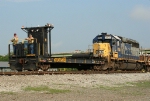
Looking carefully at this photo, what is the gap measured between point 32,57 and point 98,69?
6.99 meters

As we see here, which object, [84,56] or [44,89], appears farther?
[84,56]

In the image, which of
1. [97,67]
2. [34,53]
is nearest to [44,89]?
[34,53]

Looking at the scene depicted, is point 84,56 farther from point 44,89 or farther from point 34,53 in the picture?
point 44,89

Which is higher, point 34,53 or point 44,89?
point 34,53

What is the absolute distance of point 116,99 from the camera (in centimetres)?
993

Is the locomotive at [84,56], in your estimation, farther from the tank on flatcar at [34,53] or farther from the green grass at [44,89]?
the green grass at [44,89]

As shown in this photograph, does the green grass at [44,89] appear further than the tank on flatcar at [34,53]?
No

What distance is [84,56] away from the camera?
24.7 metres

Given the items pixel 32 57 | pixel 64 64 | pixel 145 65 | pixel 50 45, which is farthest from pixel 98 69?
pixel 145 65

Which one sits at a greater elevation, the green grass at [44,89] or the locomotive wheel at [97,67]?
the locomotive wheel at [97,67]

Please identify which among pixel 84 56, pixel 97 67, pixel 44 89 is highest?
pixel 84 56

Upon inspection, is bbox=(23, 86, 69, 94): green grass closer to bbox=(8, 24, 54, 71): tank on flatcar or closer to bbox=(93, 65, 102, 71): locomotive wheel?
bbox=(8, 24, 54, 71): tank on flatcar

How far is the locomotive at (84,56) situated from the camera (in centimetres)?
1955

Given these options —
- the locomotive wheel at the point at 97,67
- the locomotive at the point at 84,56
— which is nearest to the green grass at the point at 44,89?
the locomotive at the point at 84,56
